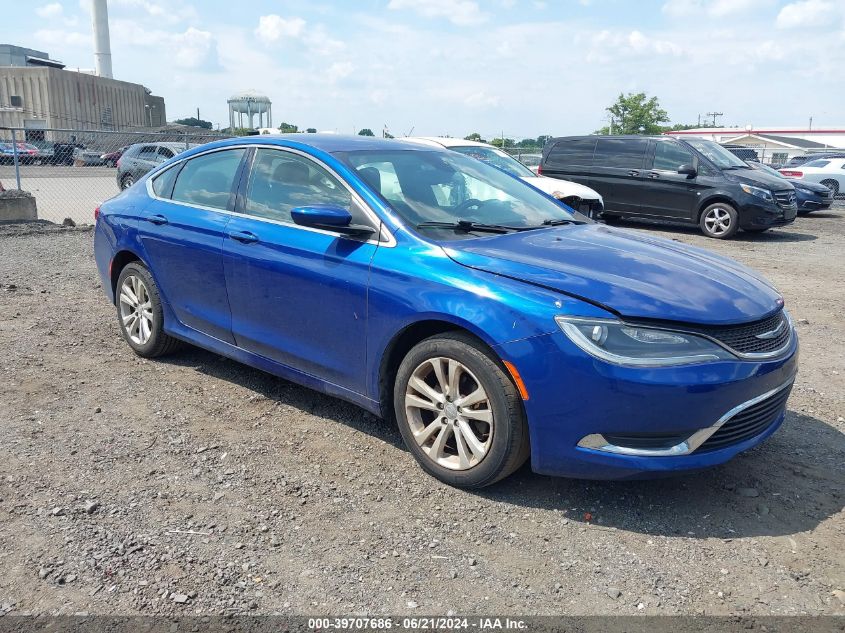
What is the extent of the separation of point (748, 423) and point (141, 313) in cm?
413

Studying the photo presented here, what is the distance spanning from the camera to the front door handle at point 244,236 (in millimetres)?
4242

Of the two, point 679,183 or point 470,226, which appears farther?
point 679,183

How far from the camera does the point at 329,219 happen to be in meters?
3.71

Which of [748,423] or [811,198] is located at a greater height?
[811,198]

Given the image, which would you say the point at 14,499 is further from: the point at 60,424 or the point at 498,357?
the point at 498,357

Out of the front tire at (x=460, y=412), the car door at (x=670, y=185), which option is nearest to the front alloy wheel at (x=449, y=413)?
the front tire at (x=460, y=412)

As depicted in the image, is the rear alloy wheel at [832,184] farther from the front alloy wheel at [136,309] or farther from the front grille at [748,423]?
the front alloy wheel at [136,309]

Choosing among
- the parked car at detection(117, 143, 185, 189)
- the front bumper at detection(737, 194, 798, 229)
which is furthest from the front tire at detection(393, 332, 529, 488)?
the parked car at detection(117, 143, 185, 189)

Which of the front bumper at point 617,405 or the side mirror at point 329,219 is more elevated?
the side mirror at point 329,219

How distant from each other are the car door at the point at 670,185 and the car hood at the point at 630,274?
9.86 metres

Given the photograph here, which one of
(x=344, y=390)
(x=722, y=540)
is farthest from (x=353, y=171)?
(x=722, y=540)

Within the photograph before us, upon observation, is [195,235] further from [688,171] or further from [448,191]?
[688,171]

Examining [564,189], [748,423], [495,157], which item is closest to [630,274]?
[748,423]

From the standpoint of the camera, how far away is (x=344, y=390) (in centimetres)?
393
